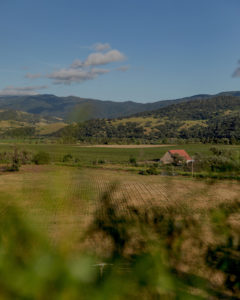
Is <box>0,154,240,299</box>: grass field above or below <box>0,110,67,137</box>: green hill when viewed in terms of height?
below

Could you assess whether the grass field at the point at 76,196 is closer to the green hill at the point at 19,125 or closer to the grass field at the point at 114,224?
the grass field at the point at 114,224

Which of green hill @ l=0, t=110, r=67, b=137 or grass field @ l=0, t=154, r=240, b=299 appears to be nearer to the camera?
grass field @ l=0, t=154, r=240, b=299

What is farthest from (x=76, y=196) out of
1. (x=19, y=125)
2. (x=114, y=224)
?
(x=19, y=125)

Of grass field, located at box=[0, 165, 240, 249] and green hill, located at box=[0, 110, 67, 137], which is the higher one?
green hill, located at box=[0, 110, 67, 137]

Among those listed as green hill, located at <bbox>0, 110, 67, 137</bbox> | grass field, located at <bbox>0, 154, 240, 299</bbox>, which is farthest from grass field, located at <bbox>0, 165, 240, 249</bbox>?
green hill, located at <bbox>0, 110, 67, 137</bbox>

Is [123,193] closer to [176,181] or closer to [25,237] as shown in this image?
[176,181]

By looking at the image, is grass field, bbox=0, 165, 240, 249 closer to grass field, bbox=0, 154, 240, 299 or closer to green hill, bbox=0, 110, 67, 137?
grass field, bbox=0, 154, 240, 299

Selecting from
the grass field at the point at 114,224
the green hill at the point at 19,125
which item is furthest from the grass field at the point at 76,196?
the green hill at the point at 19,125

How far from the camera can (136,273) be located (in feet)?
1.69

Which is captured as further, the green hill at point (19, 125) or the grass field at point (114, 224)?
the green hill at point (19, 125)

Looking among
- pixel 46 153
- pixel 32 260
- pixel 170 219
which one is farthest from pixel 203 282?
pixel 46 153

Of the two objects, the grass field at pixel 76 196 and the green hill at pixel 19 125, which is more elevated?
the green hill at pixel 19 125

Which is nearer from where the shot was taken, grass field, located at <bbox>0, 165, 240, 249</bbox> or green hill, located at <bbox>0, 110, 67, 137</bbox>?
grass field, located at <bbox>0, 165, 240, 249</bbox>

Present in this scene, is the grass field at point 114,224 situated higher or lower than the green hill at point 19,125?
lower
